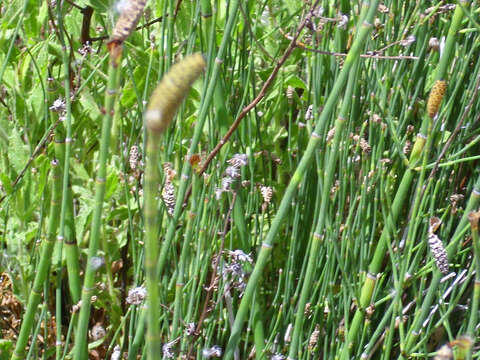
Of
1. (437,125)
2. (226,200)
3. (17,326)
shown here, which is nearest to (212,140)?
(226,200)

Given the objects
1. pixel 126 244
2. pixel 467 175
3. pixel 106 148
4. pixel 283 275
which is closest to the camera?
pixel 106 148

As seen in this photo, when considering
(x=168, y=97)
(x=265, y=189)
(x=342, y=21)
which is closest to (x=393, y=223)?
(x=265, y=189)

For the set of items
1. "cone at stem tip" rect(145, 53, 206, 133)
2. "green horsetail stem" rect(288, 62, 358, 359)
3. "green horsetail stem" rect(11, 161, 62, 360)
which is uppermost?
"cone at stem tip" rect(145, 53, 206, 133)

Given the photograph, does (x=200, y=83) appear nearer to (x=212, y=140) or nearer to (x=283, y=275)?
(x=212, y=140)

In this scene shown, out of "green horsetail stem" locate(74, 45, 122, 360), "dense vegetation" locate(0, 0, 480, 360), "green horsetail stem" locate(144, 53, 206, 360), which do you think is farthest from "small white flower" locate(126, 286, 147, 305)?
"green horsetail stem" locate(144, 53, 206, 360)

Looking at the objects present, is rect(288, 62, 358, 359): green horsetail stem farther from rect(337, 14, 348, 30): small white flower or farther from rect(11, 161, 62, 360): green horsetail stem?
rect(11, 161, 62, 360): green horsetail stem

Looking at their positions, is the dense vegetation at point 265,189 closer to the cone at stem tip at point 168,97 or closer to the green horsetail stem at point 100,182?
the green horsetail stem at point 100,182
